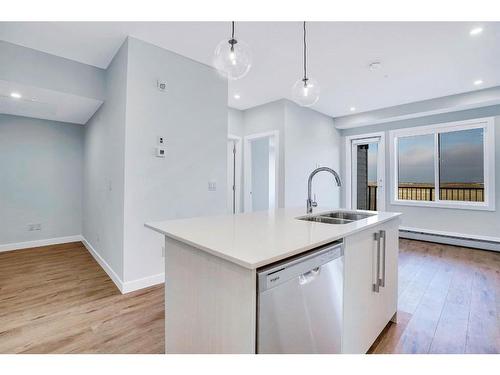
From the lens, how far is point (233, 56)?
1.64 meters

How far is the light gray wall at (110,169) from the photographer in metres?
2.61

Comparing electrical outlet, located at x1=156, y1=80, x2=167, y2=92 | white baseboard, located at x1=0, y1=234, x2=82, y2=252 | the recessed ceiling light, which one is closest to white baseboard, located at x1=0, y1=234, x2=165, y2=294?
white baseboard, located at x1=0, y1=234, x2=82, y2=252

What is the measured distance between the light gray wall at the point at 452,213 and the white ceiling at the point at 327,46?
2.49 ft

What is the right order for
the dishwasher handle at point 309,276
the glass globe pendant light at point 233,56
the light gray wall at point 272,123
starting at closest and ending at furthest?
1. the dishwasher handle at point 309,276
2. the glass globe pendant light at point 233,56
3. the light gray wall at point 272,123

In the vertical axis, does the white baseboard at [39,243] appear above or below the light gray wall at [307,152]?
below

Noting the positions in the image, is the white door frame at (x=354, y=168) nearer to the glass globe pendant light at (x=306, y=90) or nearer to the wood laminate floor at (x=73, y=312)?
the glass globe pendant light at (x=306, y=90)

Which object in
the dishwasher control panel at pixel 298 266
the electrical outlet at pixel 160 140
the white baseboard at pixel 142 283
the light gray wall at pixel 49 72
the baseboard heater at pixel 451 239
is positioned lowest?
the white baseboard at pixel 142 283

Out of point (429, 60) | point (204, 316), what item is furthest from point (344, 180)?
point (204, 316)

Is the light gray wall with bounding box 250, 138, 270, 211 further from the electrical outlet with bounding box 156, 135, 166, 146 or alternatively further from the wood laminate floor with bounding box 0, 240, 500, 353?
the wood laminate floor with bounding box 0, 240, 500, 353

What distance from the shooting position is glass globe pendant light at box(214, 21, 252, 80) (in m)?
1.63

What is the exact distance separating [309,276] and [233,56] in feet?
4.74

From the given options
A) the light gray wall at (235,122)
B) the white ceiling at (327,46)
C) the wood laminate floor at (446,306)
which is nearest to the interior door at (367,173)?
the white ceiling at (327,46)

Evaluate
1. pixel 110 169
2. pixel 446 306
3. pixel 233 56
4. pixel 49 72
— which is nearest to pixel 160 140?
pixel 110 169
